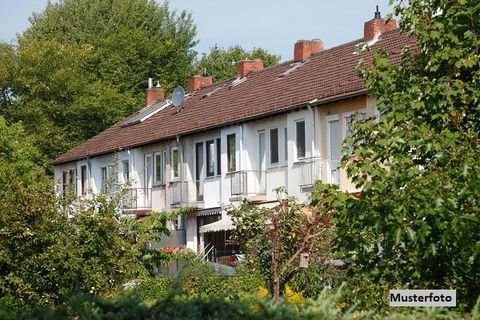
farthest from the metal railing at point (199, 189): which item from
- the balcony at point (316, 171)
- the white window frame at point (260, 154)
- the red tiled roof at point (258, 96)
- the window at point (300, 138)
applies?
the balcony at point (316, 171)

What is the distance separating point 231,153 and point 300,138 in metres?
5.14

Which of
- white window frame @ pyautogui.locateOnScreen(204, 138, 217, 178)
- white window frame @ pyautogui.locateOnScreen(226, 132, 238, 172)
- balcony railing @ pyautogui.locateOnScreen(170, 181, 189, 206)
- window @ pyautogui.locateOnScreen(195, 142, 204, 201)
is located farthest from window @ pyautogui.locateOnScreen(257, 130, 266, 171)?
balcony railing @ pyautogui.locateOnScreen(170, 181, 189, 206)

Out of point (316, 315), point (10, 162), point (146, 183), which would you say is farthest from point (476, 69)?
point (146, 183)

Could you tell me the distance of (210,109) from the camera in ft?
169

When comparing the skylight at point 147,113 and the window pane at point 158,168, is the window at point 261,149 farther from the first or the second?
the skylight at point 147,113

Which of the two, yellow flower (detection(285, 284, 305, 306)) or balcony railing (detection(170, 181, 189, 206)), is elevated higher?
balcony railing (detection(170, 181, 189, 206))

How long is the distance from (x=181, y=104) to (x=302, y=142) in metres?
14.2

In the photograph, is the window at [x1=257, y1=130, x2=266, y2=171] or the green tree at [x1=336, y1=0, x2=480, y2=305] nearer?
the green tree at [x1=336, y1=0, x2=480, y2=305]

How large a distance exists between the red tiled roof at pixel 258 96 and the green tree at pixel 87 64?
35.2 ft

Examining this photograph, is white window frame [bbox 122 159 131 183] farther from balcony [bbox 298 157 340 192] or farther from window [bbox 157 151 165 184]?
balcony [bbox 298 157 340 192]

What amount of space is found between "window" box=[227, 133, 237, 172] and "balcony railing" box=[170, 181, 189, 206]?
3.51m

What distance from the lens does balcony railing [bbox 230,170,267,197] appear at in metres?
45.7

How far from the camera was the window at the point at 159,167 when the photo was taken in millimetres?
53406

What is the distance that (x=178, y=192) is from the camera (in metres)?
51.4
